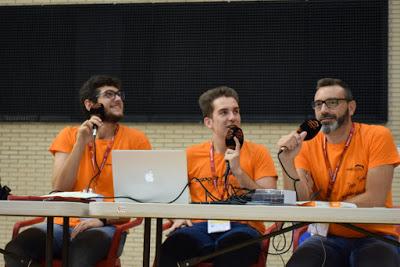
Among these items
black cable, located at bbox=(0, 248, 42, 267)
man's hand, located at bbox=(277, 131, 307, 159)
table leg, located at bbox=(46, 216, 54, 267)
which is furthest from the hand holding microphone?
black cable, located at bbox=(0, 248, 42, 267)

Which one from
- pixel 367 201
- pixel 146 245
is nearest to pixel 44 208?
pixel 146 245

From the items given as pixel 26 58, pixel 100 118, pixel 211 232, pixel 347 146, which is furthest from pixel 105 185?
pixel 26 58

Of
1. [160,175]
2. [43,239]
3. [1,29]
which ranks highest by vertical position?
[1,29]

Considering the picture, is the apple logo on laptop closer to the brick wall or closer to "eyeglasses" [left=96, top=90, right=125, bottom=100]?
"eyeglasses" [left=96, top=90, right=125, bottom=100]

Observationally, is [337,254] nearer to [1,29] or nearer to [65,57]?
[65,57]

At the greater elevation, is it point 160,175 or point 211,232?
point 160,175

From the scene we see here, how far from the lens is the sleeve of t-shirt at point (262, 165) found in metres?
5.02

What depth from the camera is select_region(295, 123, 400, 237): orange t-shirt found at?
4668 mm

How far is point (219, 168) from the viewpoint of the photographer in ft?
16.7

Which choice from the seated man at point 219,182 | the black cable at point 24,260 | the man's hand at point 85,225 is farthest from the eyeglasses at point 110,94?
the black cable at point 24,260

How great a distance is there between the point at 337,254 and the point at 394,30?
640 cm

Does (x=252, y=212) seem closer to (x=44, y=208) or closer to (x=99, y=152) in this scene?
(x=44, y=208)

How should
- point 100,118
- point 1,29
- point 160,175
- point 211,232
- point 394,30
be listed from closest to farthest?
point 160,175, point 211,232, point 100,118, point 394,30, point 1,29

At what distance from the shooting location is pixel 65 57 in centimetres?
1063
